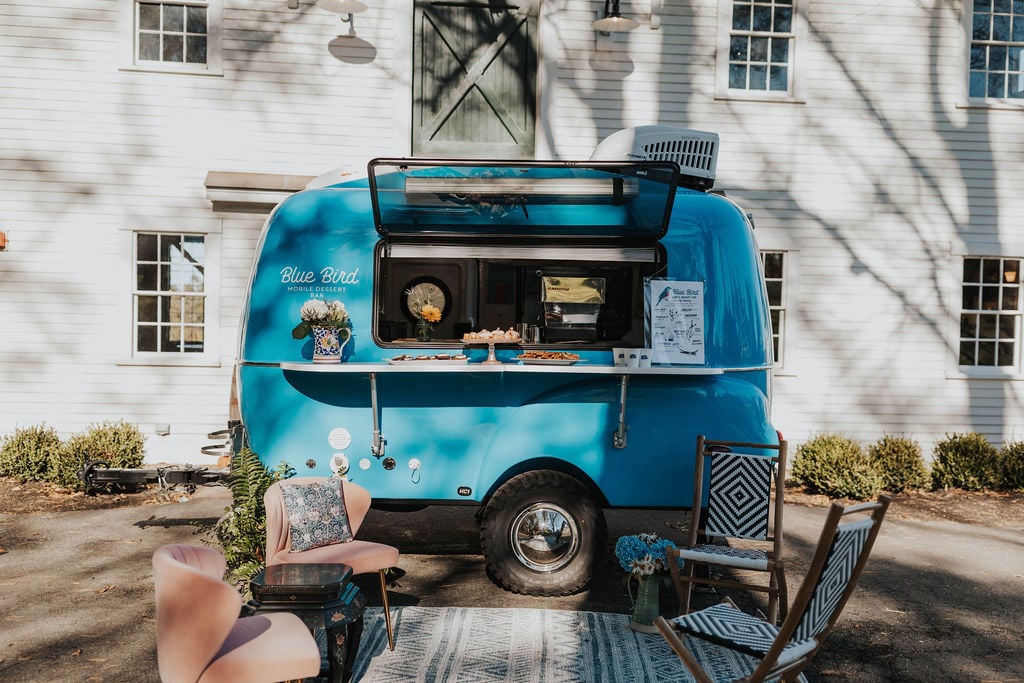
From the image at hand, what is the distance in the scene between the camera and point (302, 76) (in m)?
9.48

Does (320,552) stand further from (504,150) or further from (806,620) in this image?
(504,150)

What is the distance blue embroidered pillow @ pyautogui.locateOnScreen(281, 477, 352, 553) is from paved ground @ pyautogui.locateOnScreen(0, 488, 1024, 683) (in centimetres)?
78

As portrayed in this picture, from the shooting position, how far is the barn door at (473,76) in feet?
31.7

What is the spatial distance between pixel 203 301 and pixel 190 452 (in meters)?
1.69

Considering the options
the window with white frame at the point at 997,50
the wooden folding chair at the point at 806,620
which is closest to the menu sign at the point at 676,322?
the wooden folding chair at the point at 806,620

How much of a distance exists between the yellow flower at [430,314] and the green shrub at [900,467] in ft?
19.0

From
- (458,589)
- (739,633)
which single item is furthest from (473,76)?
(739,633)

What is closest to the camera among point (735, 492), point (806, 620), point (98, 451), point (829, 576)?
point (829, 576)

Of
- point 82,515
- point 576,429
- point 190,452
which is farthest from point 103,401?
point 576,429

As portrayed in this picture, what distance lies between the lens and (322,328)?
17.6 feet

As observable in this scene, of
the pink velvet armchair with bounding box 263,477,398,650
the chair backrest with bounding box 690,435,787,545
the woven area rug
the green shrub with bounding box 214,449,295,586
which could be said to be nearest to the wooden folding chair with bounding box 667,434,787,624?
the chair backrest with bounding box 690,435,787,545

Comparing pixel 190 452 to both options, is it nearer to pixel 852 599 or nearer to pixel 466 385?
pixel 466 385

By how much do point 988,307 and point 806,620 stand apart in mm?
8342

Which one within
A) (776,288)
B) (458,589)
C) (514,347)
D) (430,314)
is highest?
(776,288)
